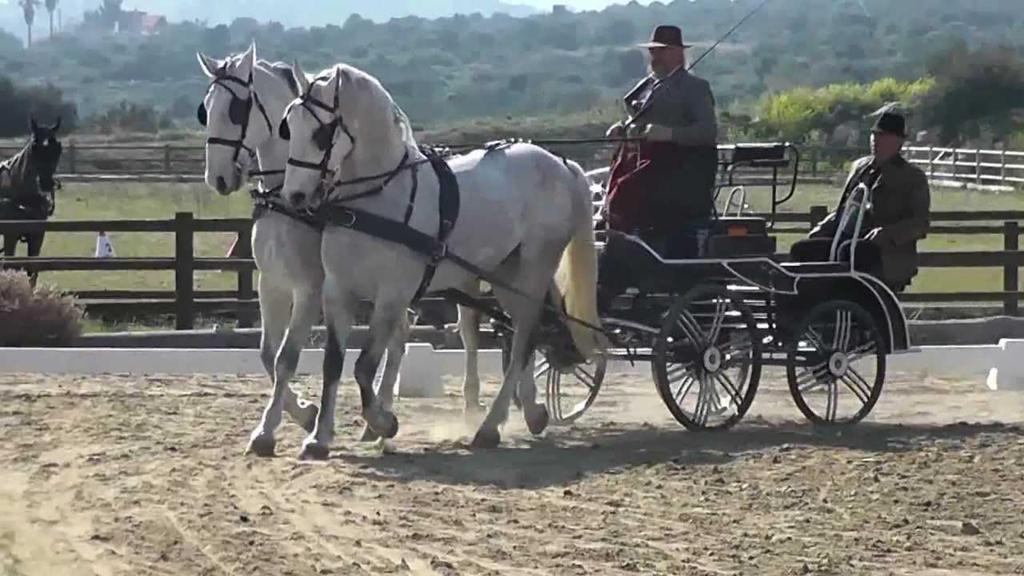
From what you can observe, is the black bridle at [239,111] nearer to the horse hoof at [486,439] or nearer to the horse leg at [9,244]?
the horse hoof at [486,439]

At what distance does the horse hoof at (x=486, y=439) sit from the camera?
31.6 feet

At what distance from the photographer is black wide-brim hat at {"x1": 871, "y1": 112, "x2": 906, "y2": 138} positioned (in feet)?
34.1

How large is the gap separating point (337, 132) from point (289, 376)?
129cm

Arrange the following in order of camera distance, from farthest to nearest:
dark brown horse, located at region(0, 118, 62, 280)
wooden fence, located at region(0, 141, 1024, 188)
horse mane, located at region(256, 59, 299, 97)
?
1. wooden fence, located at region(0, 141, 1024, 188)
2. dark brown horse, located at region(0, 118, 62, 280)
3. horse mane, located at region(256, 59, 299, 97)

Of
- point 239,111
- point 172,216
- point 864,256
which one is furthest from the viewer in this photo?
point 172,216

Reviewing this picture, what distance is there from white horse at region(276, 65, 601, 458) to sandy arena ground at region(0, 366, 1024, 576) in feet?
1.51

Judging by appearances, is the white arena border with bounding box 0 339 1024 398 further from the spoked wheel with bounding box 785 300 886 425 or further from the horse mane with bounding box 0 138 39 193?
the horse mane with bounding box 0 138 39 193

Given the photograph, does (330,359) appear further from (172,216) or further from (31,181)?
(172,216)

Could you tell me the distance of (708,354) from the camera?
9.98 m

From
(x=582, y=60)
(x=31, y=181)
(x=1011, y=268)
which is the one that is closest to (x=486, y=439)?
(x=1011, y=268)

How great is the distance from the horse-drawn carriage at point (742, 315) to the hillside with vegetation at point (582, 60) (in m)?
40.0

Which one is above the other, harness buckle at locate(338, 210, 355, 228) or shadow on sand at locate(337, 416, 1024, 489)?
harness buckle at locate(338, 210, 355, 228)

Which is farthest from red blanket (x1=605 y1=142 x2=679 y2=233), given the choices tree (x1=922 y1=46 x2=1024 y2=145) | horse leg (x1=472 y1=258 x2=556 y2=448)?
tree (x1=922 y1=46 x2=1024 y2=145)

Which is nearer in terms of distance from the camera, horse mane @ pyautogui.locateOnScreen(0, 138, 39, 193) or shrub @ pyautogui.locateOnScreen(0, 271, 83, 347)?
shrub @ pyautogui.locateOnScreen(0, 271, 83, 347)
